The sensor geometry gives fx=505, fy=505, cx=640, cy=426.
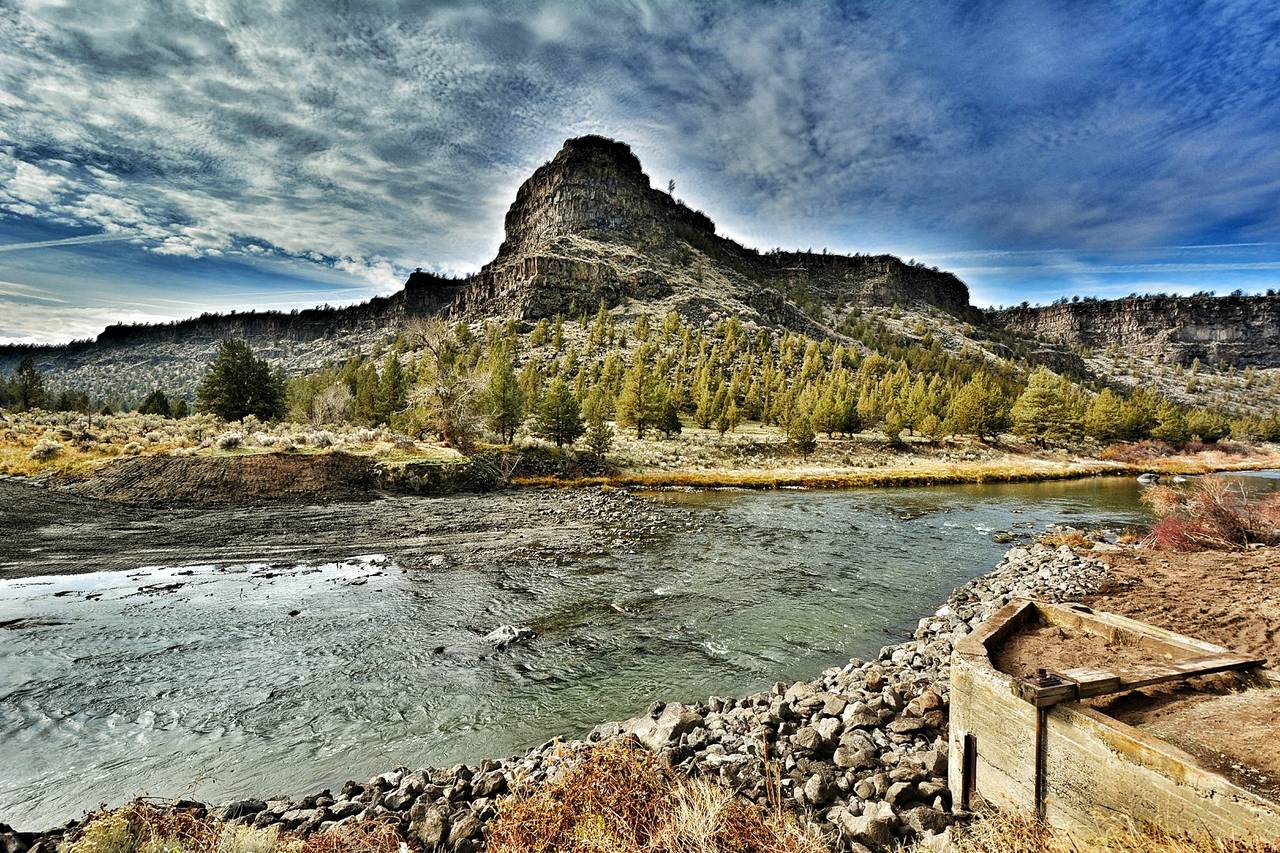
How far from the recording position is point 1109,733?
4598 mm

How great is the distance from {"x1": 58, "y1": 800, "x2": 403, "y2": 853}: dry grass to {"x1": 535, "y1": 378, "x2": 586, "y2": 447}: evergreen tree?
1686 inches

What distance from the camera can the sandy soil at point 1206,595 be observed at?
344 inches

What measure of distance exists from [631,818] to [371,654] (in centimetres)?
823

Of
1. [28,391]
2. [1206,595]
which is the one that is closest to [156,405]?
[28,391]

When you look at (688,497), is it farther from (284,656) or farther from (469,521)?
(284,656)

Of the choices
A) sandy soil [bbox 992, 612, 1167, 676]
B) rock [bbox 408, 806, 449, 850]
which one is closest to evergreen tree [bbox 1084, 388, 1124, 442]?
sandy soil [bbox 992, 612, 1167, 676]

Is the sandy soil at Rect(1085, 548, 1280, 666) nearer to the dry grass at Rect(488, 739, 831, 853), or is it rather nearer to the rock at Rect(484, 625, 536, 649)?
the dry grass at Rect(488, 739, 831, 853)

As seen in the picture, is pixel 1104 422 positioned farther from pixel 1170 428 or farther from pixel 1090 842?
pixel 1090 842

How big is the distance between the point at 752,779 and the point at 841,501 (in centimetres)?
3085

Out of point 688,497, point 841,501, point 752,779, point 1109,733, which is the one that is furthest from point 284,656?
point 841,501

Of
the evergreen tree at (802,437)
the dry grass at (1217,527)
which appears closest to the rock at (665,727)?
the dry grass at (1217,527)

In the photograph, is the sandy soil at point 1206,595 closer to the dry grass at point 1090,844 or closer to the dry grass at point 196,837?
the dry grass at point 1090,844

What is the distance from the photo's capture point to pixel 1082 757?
479cm

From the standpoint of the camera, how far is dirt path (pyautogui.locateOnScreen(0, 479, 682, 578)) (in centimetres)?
1764
